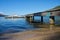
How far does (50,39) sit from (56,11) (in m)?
21.5

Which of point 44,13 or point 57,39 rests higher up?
point 44,13

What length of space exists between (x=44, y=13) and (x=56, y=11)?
254 inches

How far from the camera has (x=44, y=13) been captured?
39781 mm

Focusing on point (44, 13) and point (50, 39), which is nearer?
point (50, 39)

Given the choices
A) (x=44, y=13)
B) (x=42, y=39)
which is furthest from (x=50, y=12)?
(x=42, y=39)

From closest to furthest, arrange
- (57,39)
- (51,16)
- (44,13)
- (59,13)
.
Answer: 1. (57,39)
2. (59,13)
3. (51,16)
4. (44,13)

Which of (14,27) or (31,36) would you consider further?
(14,27)

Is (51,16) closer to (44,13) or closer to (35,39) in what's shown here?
(44,13)

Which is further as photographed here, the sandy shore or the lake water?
the lake water

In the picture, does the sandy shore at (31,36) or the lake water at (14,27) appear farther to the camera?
the lake water at (14,27)

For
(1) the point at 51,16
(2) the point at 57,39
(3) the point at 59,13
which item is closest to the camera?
(2) the point at 57,39

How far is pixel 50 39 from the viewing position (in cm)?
1300

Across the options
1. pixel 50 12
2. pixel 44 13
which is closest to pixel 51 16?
pixel 50 12

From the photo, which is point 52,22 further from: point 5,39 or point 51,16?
point 5,39
